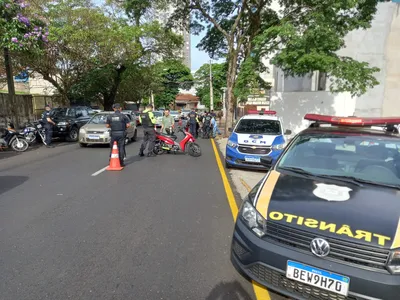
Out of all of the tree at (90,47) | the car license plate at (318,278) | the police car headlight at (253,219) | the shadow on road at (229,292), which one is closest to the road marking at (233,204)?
the shadow on road at (229,292)

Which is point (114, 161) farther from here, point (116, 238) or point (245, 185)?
point (116, 238)

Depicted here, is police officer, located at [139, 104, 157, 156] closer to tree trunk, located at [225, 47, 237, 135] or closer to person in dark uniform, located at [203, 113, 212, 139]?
tree trunk, located at [225, 47, 237, 135]

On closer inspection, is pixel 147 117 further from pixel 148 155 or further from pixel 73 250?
pixel 73 250

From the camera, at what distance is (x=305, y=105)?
57.5ft

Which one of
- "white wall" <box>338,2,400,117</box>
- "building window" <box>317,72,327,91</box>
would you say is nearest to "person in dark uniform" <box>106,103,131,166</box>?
"building window" <box>317,72,327,91</box>

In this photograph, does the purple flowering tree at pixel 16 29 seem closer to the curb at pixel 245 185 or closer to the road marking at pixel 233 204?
the road marking at pixel 233 204

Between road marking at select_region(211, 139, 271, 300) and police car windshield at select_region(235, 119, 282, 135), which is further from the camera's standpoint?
police car windshield at select_region(235, 119, 282, 135)

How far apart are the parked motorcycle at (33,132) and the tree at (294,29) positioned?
1001 cm

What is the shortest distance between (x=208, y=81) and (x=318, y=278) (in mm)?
62538

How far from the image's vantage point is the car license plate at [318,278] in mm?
2335

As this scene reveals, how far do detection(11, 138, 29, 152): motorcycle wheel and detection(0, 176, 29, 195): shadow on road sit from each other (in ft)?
16.2

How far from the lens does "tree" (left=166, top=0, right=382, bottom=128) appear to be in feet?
39.6

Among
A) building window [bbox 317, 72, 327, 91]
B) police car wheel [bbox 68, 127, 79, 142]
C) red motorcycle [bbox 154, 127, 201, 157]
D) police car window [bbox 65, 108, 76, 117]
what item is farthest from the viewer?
building window [bbox 317, 72, 327, 91]

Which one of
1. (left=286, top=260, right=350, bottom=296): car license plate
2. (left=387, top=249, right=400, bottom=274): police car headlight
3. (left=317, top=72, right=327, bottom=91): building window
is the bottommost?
(left=286, top=260, right=350, bottom=296): car license plate
